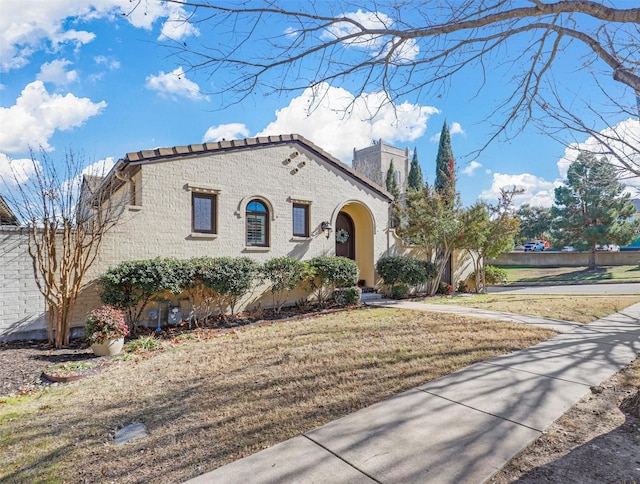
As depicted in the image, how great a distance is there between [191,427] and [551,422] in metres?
3.40

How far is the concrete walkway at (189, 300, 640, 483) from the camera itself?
2.69 m

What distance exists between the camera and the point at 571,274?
1120 inches

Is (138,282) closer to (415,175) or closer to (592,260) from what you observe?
(415,175)

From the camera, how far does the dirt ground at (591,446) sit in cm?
259

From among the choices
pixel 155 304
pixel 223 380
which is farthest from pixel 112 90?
pixel 223 380

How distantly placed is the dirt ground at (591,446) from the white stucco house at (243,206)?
864 centimetres

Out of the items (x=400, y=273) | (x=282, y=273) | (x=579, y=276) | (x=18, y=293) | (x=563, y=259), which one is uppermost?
(x=563, y=259)

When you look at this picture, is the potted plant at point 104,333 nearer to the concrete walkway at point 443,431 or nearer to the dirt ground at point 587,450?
the concrete walkway at point 443,431

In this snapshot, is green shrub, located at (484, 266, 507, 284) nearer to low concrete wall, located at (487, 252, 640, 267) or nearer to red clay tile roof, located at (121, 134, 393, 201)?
red clay tile roof, located at (121, 134, 393, 201)

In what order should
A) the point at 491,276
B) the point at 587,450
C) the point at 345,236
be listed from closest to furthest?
the point at 587,450 → the point at 345,236 → the point at 491,276

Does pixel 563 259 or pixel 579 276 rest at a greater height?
pixel 563 259

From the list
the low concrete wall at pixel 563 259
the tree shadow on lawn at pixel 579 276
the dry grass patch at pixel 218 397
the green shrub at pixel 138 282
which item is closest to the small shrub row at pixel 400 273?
the dry grass patch at pixel 218 397

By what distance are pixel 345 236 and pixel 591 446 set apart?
1113 cm

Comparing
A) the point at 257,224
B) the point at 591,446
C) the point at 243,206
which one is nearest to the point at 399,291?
the point at 257,224
